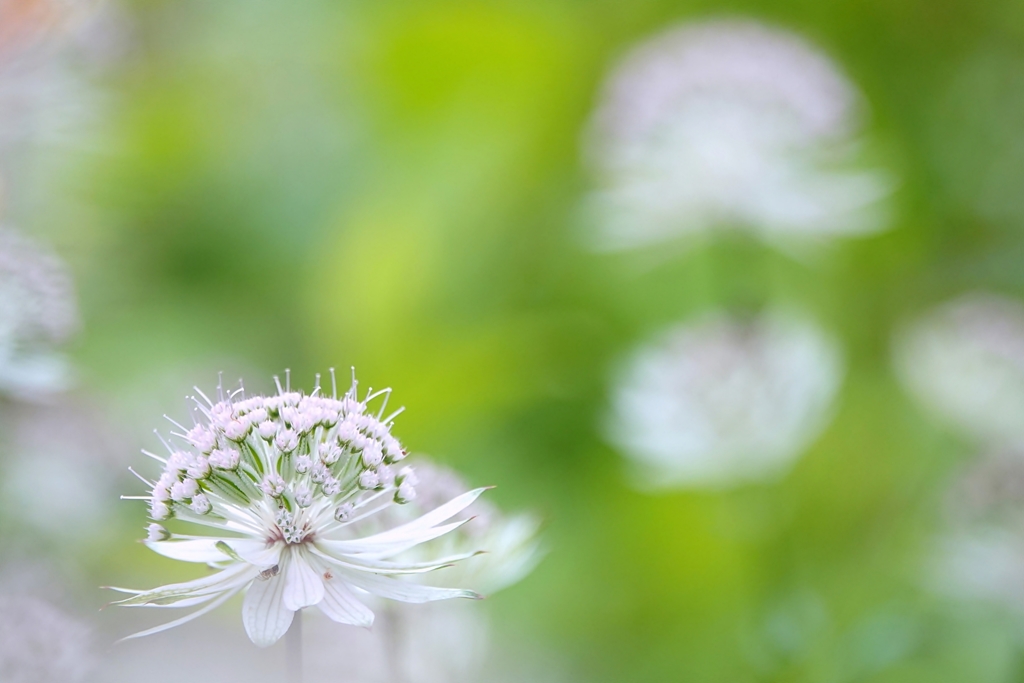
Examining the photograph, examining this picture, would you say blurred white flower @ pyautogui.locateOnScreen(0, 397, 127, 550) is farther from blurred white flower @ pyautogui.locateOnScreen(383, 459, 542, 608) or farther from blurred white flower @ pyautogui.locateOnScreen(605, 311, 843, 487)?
blurred white flower @ pyautogui.locateOnScreen(605, 311, 843, 487)

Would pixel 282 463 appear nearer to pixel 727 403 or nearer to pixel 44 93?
pixel 44 93

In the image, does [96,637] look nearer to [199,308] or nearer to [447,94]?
[199,308]

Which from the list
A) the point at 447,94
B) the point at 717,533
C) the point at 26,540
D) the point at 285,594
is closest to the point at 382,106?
the point at 447,94

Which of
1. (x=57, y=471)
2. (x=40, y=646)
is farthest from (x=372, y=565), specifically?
(x=57, y=471)

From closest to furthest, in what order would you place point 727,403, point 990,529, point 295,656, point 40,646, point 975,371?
point 295,656, point 40,646, point 990,529, point 727,403, point 975,371

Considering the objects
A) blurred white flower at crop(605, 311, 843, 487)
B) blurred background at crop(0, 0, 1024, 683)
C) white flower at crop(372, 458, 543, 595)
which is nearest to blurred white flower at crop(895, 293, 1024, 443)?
blurred background at crop(0, 0, 1024, 683)

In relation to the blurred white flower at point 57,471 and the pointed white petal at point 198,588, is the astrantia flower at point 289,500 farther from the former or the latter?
the blurred white flower at point 57,471

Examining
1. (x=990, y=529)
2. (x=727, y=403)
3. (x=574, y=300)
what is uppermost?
(x=574, y=300)
